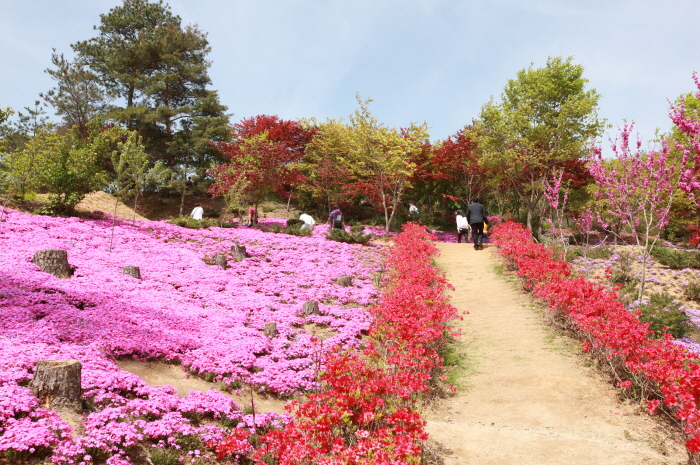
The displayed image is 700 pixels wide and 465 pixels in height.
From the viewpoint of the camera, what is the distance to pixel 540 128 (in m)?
21.6

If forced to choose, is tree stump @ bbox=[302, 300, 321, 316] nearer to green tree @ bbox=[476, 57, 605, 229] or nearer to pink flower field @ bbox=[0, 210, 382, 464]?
pink flower field @ bbox=[0, 210, 382, 464]

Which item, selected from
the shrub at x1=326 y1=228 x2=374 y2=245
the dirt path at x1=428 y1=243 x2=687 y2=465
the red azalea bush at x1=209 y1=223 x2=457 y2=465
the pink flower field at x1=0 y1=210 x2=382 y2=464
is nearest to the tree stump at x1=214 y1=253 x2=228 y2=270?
the pink flower field at x1=0 y1=210 x2=382 y2=464

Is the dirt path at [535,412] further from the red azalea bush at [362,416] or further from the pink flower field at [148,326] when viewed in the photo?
the pink flower field at [148,326]

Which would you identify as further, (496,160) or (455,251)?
(496,160)

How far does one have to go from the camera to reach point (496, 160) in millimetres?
22328

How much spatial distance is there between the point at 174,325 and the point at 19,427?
12.5ft

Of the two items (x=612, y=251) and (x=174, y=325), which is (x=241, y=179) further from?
(x=612, y=251)

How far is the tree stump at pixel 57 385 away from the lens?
407cm

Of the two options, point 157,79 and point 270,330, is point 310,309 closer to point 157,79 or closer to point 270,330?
point 270,330

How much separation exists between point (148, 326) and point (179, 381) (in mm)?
1703

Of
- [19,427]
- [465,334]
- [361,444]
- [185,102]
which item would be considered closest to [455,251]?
[465,334]

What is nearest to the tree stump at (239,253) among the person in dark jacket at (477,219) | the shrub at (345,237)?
the shrub at (345,237)

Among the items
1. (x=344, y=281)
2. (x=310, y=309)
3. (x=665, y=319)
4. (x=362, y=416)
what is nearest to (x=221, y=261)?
(x=344, y=281)

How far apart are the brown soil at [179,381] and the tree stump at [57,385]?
4.14 feet
